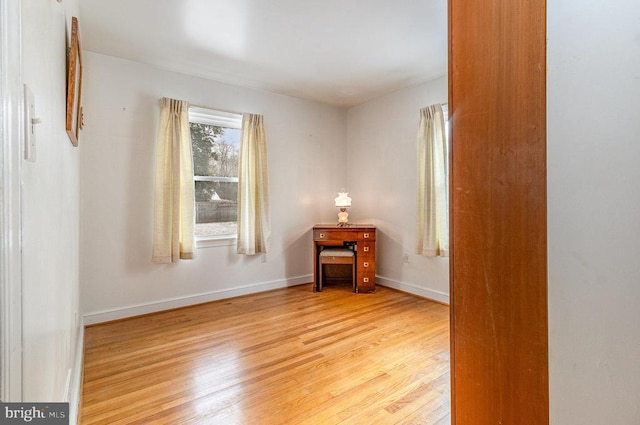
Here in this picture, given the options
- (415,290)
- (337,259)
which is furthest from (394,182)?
(415,290)

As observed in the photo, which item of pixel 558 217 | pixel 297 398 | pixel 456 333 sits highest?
pixel 558 217

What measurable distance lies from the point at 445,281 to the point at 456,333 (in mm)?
2676

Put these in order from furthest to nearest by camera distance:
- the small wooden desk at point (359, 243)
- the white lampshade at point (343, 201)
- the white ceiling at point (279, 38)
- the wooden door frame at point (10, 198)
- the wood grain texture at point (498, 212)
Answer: the white lampshade at point (343, 201) < the small wooden desk at point (359, 243) < the white ceiling at point (279, 38) < the wood grain texture at point (498, 212) < the wooden door frame at point (10, 198)

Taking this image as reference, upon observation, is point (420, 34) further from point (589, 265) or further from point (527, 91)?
point (589, 265)

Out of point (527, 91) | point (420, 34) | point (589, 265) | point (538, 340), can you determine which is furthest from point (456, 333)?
point (420, 34)

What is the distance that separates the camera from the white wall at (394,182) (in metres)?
3.72

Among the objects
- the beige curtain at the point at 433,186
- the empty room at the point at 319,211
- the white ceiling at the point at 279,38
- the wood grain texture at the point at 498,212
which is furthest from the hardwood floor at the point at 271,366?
the white ceiling at the point at 279,38

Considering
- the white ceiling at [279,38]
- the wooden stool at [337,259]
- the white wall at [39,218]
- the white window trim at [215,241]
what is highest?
the white ceiling at [279,38]

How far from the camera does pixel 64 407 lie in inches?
24.3

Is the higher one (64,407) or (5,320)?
(5,320)

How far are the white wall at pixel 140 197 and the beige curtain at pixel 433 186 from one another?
1.77 m

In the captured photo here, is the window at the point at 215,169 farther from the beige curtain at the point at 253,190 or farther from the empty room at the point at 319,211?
the beige curtain at the point at 253,190

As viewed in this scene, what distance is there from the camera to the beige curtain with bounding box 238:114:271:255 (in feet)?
12.3

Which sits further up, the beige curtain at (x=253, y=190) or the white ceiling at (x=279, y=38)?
the white ceiling at (x=279, y=38)
